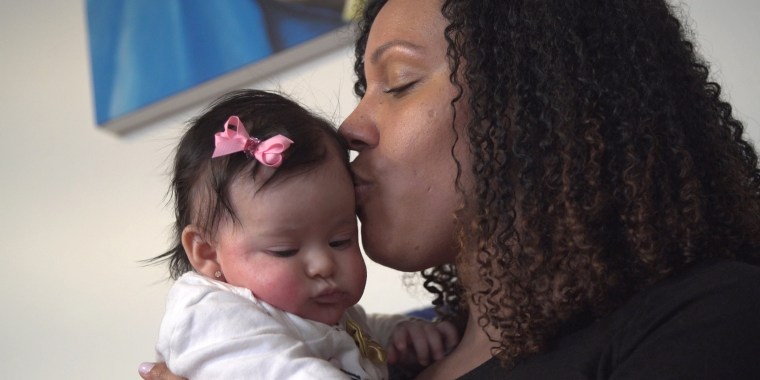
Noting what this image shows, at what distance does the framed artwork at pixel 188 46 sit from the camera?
2.07m

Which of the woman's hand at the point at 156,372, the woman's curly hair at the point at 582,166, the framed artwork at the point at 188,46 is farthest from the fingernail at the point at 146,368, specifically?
the framed artwork at the point at 188,46

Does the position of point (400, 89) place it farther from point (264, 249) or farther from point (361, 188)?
point (264, 249)

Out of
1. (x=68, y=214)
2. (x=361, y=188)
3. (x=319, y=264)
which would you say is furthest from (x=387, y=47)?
(x=68, y=214)

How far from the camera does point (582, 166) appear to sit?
109 centimetres

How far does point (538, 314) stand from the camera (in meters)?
1.11

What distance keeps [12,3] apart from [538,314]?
222 cm

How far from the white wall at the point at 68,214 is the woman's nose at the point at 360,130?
0.89 metres

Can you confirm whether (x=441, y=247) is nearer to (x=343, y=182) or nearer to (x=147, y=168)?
(x=343, y=182)

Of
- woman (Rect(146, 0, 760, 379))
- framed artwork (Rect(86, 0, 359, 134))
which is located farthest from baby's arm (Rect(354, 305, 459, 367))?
framed artwork (Rect(86, 0, 359, 134))

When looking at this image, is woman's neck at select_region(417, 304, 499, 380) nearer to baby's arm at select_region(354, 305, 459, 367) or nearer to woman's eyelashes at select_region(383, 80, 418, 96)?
baby's arm at select_region(354, 305, 459, 367)

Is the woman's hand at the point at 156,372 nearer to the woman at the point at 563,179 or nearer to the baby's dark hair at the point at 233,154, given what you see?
the baby's dark hair at the point at 233,154

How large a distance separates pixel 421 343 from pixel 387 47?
18.5 inches

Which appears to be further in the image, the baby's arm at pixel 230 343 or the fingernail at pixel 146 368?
the fingernail at pixel 146 368

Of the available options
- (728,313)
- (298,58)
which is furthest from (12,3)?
(728,313)
